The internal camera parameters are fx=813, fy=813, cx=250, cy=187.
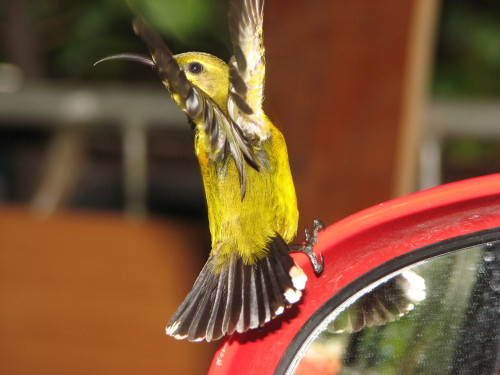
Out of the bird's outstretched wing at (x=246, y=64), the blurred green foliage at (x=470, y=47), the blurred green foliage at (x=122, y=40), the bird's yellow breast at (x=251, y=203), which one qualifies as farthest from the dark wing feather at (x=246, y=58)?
the blurred green foliage at (x=470, y=47)

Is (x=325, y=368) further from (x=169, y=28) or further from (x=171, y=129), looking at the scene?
(x=171, y=129)

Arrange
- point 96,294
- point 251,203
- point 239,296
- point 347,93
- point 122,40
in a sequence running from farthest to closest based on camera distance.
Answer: point 122,40 → point 96,294 → point 347,93 → point 251,203 → point 239,296

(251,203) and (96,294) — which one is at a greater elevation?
(96,294)

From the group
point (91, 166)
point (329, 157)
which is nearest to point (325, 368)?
point (329, 157)

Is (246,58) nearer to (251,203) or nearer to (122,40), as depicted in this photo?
(251,203)

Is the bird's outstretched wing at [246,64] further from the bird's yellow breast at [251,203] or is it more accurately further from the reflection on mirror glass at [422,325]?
the reflection on mirror glass at [422,325]

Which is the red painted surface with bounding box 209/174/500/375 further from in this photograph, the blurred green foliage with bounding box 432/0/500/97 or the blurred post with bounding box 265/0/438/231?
the blurred green foliage with bounding box 432/0/500/97

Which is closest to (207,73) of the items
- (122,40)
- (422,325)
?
(422,325)

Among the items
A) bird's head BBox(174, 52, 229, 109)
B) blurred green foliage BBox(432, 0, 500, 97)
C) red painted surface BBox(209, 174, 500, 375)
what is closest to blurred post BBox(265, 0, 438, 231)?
bird's head BBox(174, 52, 229, 109)
